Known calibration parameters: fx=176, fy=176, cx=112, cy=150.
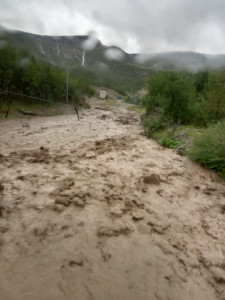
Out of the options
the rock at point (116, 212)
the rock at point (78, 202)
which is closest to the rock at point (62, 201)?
the rock at point (78, 202)

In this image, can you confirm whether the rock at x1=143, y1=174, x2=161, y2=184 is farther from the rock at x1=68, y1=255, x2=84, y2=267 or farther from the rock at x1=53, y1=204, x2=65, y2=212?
the rock at x1=68, y1=255, x2=84, y2=267

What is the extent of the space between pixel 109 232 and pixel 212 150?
4.20 m

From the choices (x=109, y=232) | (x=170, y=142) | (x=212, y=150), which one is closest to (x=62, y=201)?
(x=109, y=232)

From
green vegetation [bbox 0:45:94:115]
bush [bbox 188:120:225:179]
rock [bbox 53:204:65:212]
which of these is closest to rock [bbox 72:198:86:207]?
rock [bbox 53:204:65:212]

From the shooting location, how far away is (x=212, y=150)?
5.34m

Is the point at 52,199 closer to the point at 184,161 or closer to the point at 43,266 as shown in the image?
the point at 43,266

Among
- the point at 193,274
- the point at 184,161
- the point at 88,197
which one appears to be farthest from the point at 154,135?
the point at 193,274

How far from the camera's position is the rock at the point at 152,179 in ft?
15.5

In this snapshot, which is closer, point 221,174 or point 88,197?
point 88,197

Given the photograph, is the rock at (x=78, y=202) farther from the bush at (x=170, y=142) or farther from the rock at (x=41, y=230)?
the bush at (x=170, y=142)

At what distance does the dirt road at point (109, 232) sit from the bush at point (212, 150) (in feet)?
1.19

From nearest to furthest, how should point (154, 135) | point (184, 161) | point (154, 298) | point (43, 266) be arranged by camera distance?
point (154, 298) → point (43, 266) → point (184, 161) → point (154, 135)

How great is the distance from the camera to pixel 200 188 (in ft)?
14.8

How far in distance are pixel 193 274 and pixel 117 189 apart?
88.6 inches
